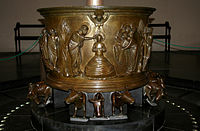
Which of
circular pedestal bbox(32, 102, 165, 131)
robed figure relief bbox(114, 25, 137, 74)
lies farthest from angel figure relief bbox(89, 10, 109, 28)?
circular pedestal bbox(32, 102, 165, 131)

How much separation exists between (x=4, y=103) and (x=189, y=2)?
8.77 metres

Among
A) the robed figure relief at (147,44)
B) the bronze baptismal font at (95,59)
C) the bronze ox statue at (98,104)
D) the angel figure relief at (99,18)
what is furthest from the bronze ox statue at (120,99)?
the angel figure relief at (99,18)

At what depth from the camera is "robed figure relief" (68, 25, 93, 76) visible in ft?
8.55

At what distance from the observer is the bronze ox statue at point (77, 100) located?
265 centimetres

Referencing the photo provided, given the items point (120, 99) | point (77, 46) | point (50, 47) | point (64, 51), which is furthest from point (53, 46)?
point (120, 99)

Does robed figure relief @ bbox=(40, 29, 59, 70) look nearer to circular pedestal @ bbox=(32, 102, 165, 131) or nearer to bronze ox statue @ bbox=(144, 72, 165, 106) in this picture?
circular pedestal @ bbox=(32, 102, 165, 131)

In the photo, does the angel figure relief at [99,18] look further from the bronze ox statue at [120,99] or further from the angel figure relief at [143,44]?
the bronze ox statue at [120,99]

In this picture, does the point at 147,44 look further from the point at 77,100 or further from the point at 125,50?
the point at 77,100

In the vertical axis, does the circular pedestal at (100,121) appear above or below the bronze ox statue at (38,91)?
below

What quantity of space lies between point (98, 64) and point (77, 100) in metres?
0.47

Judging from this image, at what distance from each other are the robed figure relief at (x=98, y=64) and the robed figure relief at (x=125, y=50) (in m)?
0.15

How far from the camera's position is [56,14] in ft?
8.90

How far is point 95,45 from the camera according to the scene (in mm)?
2619

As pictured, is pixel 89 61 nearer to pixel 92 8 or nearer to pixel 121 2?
pixel 92 8
